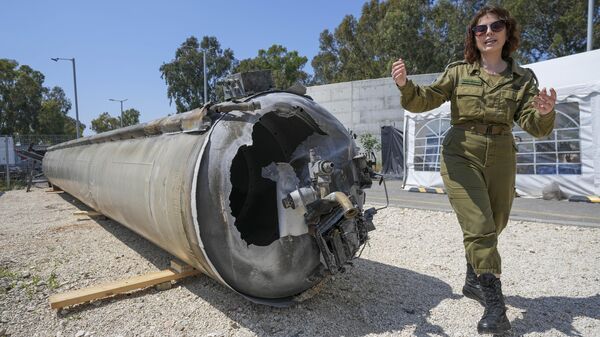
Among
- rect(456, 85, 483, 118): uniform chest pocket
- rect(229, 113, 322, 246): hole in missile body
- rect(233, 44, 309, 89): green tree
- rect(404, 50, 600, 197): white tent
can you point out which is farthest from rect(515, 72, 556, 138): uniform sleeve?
rect(233, 44, 309, 89): green tree

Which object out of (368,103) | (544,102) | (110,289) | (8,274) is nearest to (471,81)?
(544,102)

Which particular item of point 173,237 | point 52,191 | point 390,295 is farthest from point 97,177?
point 52,191

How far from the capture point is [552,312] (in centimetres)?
315

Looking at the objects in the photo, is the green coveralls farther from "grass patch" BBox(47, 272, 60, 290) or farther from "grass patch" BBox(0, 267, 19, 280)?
"grass patch" BBox(0, 267, 19, 280)

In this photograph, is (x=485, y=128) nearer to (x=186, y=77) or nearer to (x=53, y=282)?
(x=53, y=282)

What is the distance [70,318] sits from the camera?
323 cm

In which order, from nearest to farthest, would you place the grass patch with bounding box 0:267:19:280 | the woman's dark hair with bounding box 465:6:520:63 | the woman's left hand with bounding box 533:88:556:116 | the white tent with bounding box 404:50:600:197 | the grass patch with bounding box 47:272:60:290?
the woman's left hand with bounding box 533:88:556:116 → the woman's dark hair with bounding box 465:6:520:63 → the grass patch with bounding box 47:272:60:290 → the grass patch with bounding box 0:267:19:280 → the white tent with bounding box 404:50:600:197

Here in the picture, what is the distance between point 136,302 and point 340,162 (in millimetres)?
2044

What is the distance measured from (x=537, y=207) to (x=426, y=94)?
6162 mm

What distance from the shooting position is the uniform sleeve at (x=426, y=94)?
9.80ft

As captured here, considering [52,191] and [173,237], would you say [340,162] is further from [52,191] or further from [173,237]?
[52,191]

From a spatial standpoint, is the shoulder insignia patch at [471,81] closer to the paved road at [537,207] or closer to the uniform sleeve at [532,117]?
the uniform sleeve at [532,117]

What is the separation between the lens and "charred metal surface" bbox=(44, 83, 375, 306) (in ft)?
9.12

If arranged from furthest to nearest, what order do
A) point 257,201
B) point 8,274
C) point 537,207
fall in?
point 537,207 < point 8,274 < point 257,201
